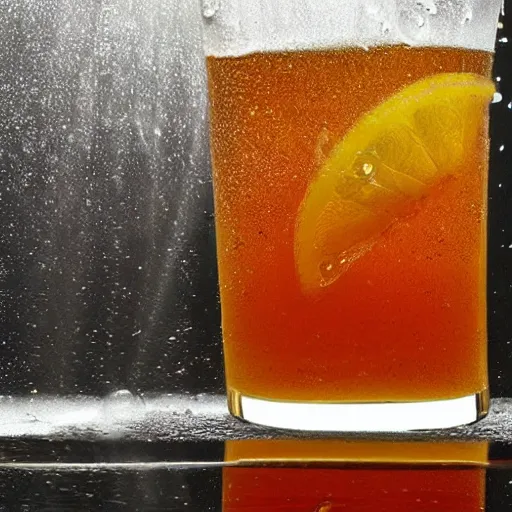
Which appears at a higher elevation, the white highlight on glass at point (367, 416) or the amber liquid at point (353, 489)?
the white highlight on glass at point (367, 416)

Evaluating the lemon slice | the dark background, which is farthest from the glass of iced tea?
the dark background

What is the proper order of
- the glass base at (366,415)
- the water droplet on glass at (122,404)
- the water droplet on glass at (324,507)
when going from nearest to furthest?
the water droplet on glass at (324,507) → the glass base at (366,415) → the water droplet on glass at (122,404)

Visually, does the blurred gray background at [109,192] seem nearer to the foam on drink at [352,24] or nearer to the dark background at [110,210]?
the dark background at [110,210]

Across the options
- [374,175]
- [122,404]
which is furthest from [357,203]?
[122,404]

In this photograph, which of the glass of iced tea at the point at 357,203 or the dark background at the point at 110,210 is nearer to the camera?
the glass of iced tea at the point at 357,203

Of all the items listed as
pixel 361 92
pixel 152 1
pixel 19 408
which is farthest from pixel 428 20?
pixel 19 408

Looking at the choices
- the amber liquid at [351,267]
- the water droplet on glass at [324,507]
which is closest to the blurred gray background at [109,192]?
the amber liquid at [351,267]

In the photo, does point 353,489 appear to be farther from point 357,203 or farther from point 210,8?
point 210,8

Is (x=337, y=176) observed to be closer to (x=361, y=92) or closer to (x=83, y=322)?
(x=361, y=92)
